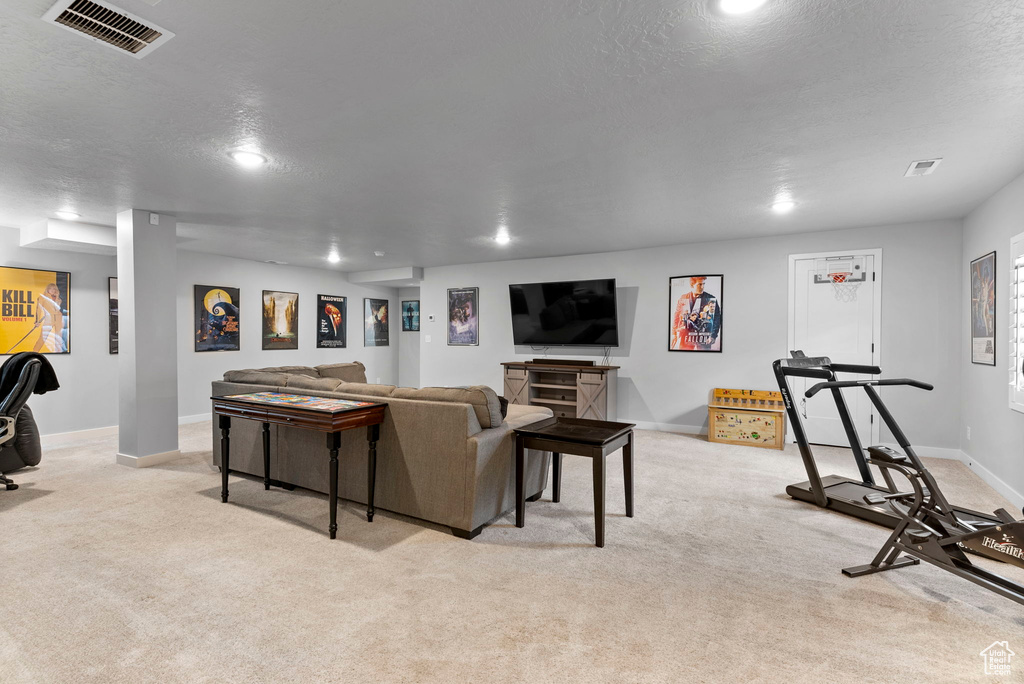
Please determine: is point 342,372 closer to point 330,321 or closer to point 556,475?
point 556,475

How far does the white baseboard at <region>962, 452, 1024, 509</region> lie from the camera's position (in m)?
3.64

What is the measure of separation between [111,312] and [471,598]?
6.51 metres

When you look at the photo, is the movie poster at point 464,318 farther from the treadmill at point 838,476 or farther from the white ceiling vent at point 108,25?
the white ceiling vent at point 108,25

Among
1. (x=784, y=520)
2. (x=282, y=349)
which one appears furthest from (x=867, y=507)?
(x=282, y=349)

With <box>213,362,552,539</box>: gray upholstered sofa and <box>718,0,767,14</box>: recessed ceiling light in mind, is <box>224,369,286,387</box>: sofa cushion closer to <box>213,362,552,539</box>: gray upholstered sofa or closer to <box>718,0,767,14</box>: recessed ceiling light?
<box>213,362,552,539</box>: gray upholstered sofa

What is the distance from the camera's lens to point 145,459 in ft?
15.7

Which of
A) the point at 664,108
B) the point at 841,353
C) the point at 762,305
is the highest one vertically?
the point at 664,108

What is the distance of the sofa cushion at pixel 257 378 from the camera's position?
4.20m

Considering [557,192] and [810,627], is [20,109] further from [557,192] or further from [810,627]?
[810,627]

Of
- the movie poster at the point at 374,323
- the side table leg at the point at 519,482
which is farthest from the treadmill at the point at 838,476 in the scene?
the movie poster at the point at 374,323

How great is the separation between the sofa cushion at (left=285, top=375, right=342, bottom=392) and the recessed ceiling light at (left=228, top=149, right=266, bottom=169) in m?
1.64

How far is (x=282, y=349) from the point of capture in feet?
27.5

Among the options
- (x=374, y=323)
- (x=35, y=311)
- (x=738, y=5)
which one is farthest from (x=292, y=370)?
(x=374, y=323)

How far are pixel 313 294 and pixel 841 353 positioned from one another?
26.2ft
